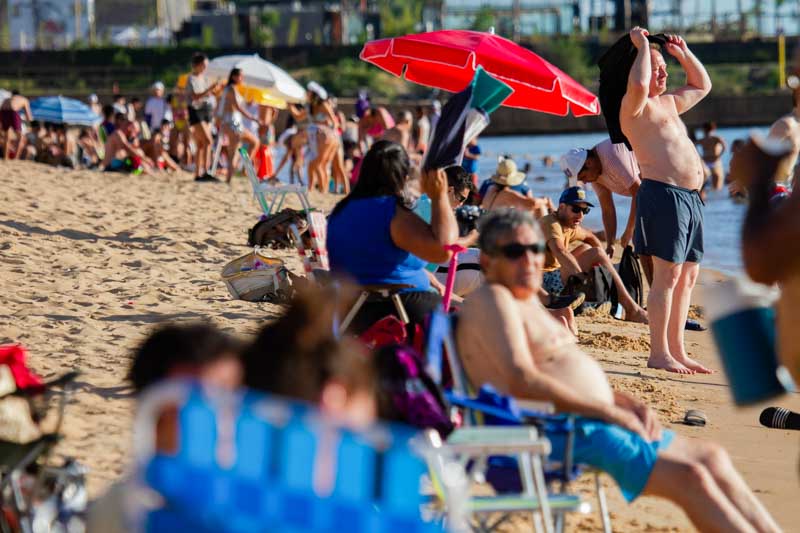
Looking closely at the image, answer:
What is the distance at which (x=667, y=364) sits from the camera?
6855 millimetres

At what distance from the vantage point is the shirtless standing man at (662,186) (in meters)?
6.57

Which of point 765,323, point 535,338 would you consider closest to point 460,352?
point 535,338

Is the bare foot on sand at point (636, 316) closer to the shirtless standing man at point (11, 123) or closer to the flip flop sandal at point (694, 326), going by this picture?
the flip flop sandal at point (694, 326)

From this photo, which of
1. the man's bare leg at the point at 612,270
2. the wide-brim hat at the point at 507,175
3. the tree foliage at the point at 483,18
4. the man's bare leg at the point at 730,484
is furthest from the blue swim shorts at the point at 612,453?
the tree foliage at the point at 483,18

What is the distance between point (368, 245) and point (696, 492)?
171 centimetres

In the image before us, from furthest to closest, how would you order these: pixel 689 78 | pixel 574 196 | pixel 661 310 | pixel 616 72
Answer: pixel 574 196 < pixel 689 78 < pixel 616 72 < pixel 661 310

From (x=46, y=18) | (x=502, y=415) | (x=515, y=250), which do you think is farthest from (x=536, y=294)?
(x=46, y=18)

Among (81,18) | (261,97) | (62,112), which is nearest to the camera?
(261,97)

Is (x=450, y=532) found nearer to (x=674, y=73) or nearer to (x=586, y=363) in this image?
(x=586, y=363)

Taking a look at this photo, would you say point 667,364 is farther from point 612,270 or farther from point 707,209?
point 707,209

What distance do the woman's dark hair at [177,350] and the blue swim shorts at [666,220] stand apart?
14.3 feet

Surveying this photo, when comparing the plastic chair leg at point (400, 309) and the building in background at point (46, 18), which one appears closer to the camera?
the plastic chair leg at point (400, 309)

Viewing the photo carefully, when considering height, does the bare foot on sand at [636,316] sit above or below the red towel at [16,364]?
below

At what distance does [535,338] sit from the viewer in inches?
146
